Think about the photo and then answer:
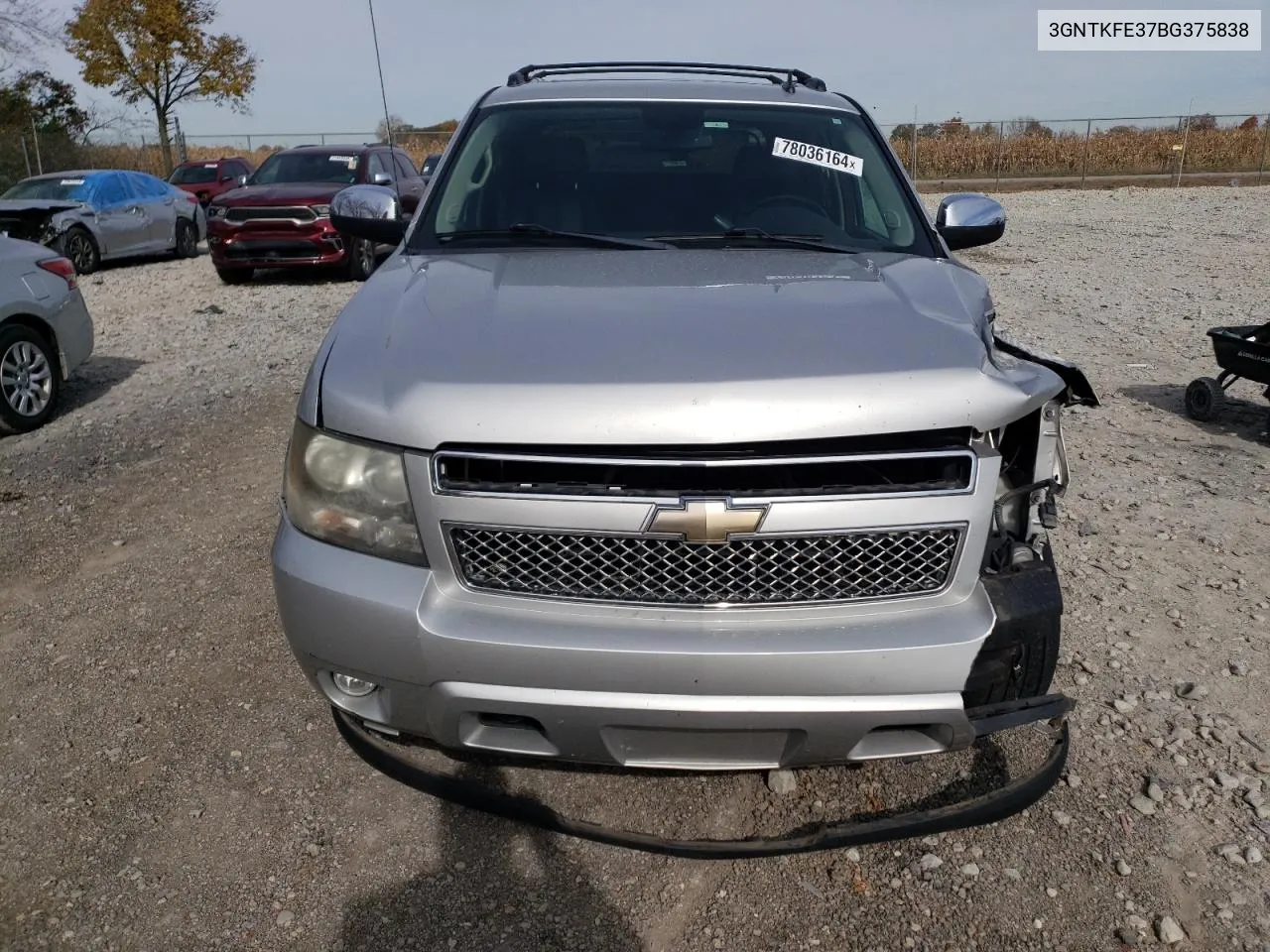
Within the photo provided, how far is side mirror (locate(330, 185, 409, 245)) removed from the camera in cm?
391

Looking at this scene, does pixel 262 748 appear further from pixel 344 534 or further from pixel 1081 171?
pixel 1081 171

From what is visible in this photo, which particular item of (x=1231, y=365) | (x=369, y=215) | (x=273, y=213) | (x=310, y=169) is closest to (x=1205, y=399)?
(x=1231, y=365)

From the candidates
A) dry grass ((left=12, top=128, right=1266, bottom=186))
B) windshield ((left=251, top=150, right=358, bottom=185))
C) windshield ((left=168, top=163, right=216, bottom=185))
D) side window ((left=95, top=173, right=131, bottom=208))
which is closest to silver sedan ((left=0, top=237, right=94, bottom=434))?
windshield ((left=251, top=150, right=358, bottom=185))

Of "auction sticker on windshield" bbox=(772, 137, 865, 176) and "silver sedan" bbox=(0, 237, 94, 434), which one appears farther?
"silver sedan" bbox=(0, 237, 94, 434)

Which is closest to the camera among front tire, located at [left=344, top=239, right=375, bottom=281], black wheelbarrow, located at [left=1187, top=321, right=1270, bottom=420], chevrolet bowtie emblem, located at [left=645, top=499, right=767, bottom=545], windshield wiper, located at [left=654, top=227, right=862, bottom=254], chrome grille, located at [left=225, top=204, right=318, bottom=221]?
chevrolet bowtie emblem, located at [left=645, top=499, right=767, bottom=545]

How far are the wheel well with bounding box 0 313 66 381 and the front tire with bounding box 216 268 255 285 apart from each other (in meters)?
5.73

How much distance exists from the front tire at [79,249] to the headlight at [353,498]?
13240 mm

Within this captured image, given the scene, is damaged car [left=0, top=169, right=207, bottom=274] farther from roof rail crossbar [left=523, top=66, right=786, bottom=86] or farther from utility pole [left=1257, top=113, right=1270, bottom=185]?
utility pole [left=1257, top=113, right=1270, bottom=185]

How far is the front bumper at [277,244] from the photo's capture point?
11.7 meters

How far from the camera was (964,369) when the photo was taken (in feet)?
7.04

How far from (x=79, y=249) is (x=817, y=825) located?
14327 mm

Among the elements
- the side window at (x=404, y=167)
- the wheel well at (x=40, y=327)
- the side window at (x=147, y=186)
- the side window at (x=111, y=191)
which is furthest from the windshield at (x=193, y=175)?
the wheel well at (x=40, y=327)

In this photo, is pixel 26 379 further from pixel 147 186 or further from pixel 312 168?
pixel 147 186

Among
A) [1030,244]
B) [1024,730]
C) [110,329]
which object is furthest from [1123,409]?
[1030,244]
